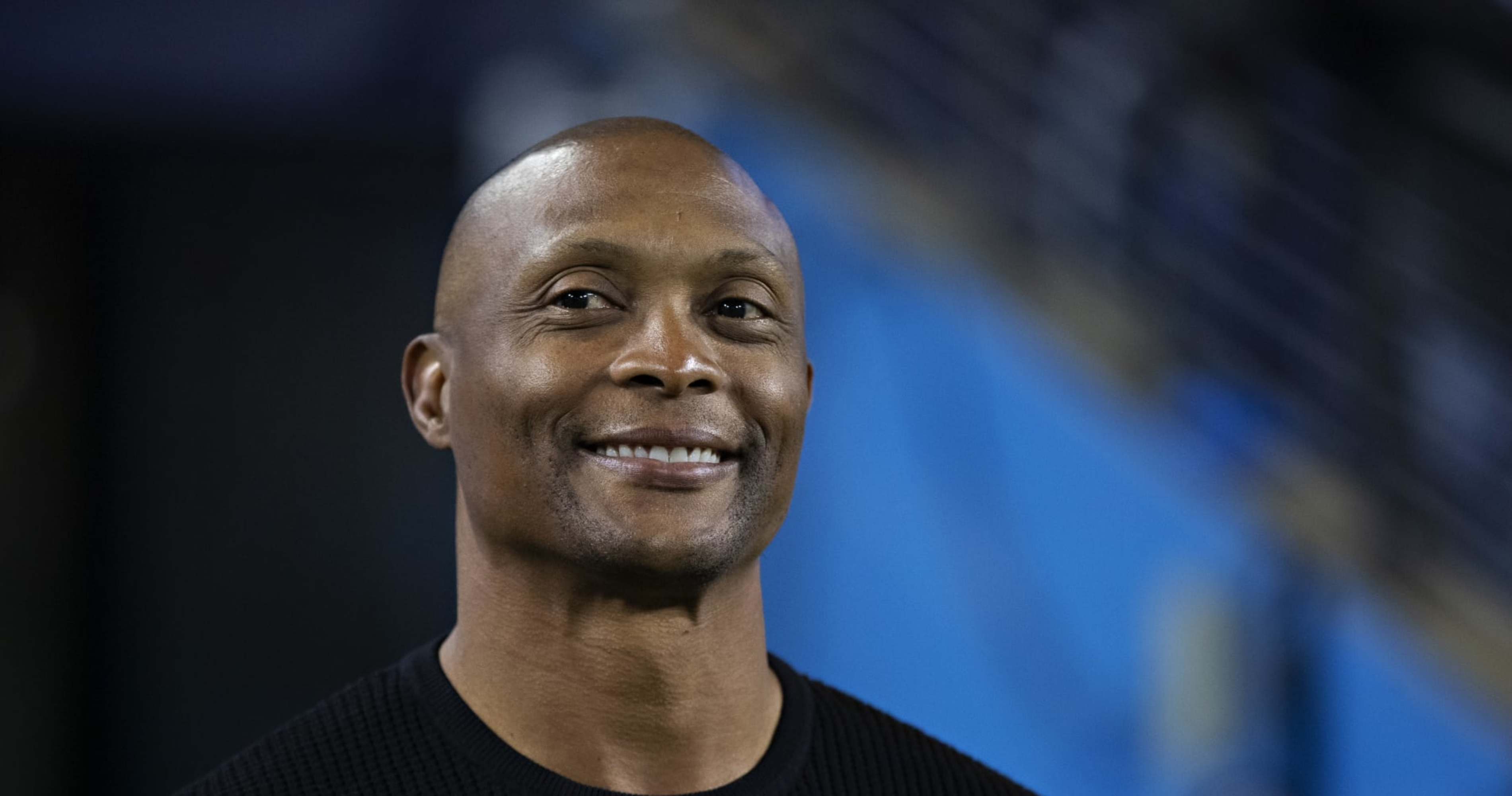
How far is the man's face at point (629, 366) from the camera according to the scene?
1.56 metres

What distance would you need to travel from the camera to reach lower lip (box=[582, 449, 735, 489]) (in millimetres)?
1543

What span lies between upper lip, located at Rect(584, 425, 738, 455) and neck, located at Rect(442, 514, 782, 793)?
0.14m

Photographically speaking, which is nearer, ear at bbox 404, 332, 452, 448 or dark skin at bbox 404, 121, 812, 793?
dark skin at bbox 404, 121, 812, 793

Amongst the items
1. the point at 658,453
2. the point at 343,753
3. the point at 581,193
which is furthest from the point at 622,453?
the point at 343,753

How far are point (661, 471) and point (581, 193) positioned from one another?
1.04 ft

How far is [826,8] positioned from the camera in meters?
4.96

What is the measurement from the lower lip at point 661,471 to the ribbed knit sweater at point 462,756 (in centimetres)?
32

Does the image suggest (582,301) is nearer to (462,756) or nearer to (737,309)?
(737,309)

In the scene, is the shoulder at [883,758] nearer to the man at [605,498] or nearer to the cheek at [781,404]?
the man at [605,498]

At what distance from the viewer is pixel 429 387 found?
176 cm

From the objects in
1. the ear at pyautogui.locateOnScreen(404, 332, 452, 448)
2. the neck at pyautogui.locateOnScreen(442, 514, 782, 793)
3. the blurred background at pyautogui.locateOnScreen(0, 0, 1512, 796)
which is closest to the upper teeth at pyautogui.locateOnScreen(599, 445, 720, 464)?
the neck at pyautogui.locateOnScreen(442, 514, 782, 793)

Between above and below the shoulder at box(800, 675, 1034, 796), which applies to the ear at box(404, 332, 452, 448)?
above

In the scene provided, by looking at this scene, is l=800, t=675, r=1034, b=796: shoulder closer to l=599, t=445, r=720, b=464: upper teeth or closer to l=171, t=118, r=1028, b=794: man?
l=171, t=118, r=1028, b=794: man

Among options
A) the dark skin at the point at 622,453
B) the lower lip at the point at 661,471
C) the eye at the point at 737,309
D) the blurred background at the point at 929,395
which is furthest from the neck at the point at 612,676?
the blurred background at the point at 929,395
